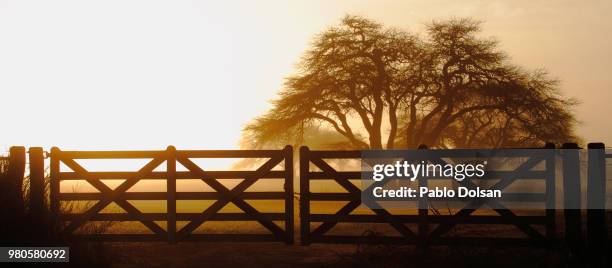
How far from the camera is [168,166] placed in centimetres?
1359

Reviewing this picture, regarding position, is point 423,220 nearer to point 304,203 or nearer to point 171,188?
point 304,203

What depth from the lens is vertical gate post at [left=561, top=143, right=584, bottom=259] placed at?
42.2 ft

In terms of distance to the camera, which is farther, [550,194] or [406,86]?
[406,86]

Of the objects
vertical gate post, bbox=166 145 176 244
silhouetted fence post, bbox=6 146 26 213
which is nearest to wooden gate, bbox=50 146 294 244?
vertical gate post, bbox=166 145 176 244

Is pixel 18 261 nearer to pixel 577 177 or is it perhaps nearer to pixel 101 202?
pixel 101 202

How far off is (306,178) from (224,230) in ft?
18.3

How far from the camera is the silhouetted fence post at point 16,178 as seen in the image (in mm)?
11383

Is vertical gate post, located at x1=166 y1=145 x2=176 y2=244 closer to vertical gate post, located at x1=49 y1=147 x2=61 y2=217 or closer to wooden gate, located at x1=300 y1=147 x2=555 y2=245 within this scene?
vertical gate post, located at x1=49 y1=147 x2=61 y2=217

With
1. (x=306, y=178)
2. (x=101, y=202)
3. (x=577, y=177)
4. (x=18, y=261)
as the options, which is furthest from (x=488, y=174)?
(x=18, y=261)

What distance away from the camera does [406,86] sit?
42188mm

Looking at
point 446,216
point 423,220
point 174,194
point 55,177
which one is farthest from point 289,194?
point 55,177

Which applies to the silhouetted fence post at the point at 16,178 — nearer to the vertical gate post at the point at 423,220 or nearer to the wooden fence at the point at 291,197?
the wooden fence at the point at 291,197

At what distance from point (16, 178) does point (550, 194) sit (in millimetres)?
9534

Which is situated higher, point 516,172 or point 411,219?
point 516,172
